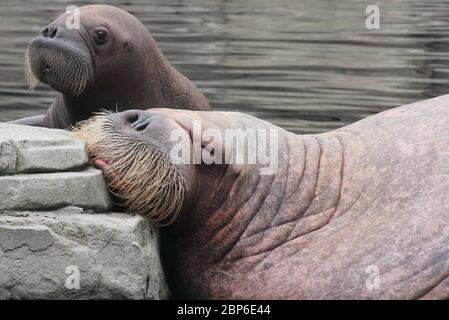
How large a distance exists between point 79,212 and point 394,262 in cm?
158

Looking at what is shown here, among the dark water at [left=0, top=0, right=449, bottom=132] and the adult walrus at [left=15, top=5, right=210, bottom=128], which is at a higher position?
the adult walrus at [left=15, top=5, right=210, bottom=128]

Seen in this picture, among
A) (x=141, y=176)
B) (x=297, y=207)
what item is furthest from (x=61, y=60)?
(x=297, y=207)

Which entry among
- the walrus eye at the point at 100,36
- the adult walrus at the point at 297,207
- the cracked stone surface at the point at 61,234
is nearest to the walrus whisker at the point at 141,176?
the adult walrus at the point at 297,207

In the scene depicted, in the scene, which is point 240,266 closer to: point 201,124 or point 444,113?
point 201,124

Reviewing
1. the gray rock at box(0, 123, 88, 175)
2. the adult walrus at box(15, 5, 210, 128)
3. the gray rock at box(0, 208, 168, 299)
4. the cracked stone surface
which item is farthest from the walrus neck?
the adult walrus at box(15, 5, 210, 128)

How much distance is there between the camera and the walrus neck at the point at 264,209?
21.1ft

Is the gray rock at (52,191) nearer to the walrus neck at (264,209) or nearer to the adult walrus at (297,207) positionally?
the adult walrus at (297,207)

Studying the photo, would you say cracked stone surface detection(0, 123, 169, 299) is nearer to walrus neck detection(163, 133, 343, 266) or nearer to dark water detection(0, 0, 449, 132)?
walrus neck detection(163, 133, 343, 266)

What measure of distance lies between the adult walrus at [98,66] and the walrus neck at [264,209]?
5.67 ft

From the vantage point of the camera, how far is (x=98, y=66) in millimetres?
8039

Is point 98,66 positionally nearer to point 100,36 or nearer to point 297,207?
point 100,36

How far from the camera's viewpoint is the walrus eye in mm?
8000

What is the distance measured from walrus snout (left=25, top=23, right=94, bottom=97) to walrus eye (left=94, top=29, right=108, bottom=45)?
11 cm

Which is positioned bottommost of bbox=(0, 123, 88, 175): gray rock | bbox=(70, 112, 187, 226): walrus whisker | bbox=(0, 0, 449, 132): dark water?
bbox=(0, 0, 449, 132): dark water
